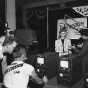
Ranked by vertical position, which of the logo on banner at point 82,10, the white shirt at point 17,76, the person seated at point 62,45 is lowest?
the white shirt at point 17,76

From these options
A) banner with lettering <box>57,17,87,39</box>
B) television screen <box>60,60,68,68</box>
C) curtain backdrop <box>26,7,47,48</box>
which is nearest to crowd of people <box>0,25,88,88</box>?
television screen <box>60,60,68,68</box>

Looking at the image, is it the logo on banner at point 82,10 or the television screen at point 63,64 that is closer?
the television screen at point 63,64

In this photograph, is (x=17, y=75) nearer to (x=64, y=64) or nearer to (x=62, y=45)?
(x=64, y=64)

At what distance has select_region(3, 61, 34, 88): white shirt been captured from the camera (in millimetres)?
1318

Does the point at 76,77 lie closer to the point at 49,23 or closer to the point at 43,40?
the point at 49,23

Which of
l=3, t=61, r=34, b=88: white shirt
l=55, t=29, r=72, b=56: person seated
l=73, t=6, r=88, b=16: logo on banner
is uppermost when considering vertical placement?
l=73, t=6, r=88, b=16: logo on banner

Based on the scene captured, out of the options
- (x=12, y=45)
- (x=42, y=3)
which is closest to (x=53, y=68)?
(x=12, y=45)

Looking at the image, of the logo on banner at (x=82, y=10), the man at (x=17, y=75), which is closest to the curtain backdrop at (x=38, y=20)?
the logo on banner at (x=82, y=10)

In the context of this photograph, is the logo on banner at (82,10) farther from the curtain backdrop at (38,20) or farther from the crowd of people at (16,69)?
the curtain backdrop at (38,20)

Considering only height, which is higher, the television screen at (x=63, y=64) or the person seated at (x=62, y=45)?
the person seated at (x=62, y=45)

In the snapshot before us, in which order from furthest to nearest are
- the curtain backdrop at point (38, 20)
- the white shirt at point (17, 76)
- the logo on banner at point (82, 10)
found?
the curtain backdrop at point (38, 20) → the logo on banner at point (82, 10) → the white shirt at point (17, 76)

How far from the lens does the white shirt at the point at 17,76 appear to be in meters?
1.32

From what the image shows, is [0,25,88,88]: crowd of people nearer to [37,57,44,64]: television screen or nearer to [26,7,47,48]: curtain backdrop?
[37,57,44,64]: television screen

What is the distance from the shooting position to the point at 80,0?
7324 millimetres
